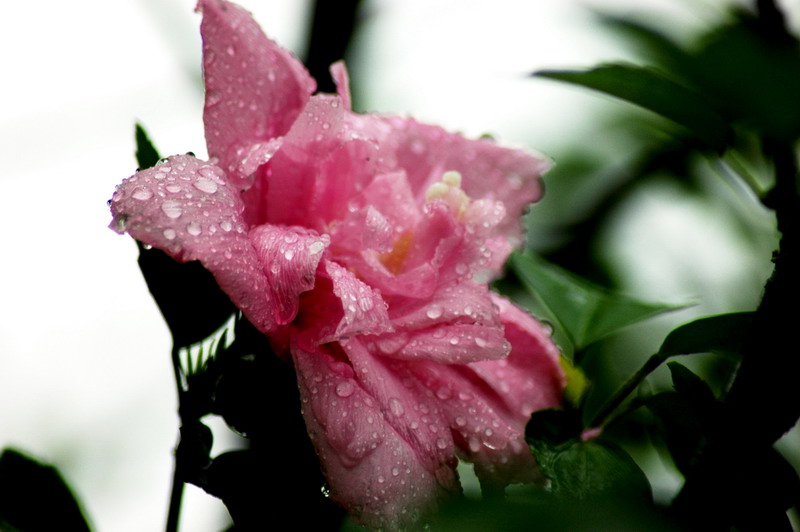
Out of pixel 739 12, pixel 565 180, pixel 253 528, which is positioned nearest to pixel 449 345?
pixel 253 528

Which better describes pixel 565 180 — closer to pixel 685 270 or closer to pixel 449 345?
pixel 685 270

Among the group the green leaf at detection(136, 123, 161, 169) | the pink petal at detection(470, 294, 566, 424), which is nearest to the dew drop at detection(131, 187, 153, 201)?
the green leaf at detection(136, 123, 161, 169)

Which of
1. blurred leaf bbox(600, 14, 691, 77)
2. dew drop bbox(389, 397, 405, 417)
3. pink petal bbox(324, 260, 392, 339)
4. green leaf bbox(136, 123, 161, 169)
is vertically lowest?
dew drop bbox(389, 397, 405, 417)

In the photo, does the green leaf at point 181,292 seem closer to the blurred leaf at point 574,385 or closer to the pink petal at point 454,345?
the pink petal at point 454,345

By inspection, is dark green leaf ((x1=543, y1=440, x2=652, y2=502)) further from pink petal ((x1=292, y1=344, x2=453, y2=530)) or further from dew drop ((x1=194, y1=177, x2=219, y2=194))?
dew drop ((x1=194, y1=177, x2=219, y2=194))

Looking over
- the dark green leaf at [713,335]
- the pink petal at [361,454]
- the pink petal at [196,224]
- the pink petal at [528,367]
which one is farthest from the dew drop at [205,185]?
the dark green leaf at [713,335]

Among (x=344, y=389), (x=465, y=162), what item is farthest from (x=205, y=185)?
(x=465, y=162)

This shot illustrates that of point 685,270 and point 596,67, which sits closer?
point 596,67
